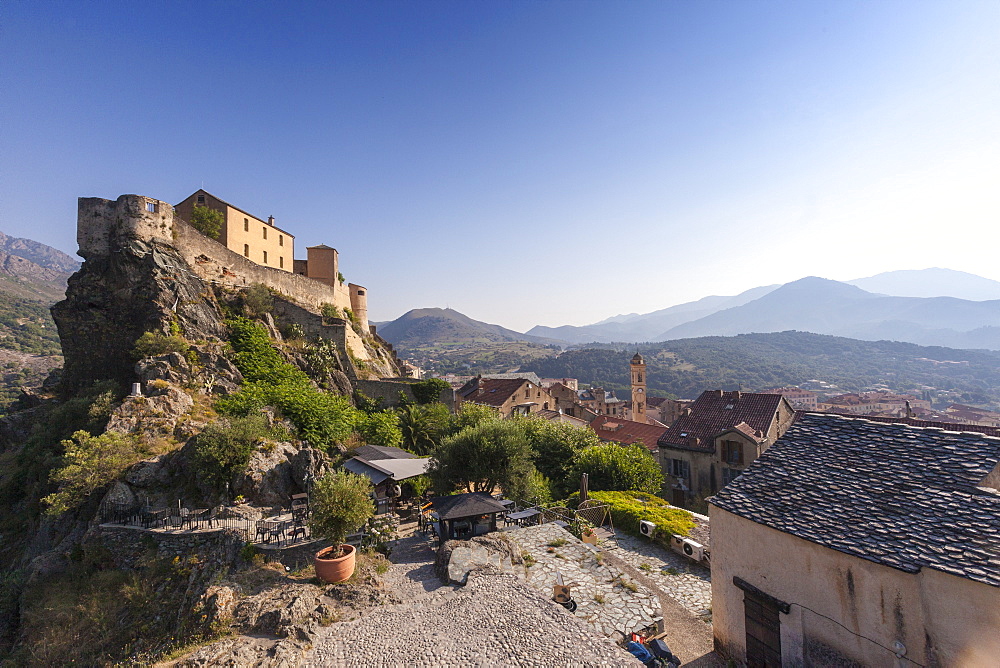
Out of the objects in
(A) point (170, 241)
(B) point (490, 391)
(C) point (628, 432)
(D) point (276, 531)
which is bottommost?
(C) point (628, 432)

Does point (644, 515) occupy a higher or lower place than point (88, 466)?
lower

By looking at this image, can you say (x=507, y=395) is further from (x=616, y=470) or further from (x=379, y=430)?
(x=616, y=470)

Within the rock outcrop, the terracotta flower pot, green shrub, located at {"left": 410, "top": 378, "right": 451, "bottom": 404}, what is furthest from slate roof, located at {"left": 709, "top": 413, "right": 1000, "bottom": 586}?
the rock outcrop

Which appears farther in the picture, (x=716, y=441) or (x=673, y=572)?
(x=716, y=441)

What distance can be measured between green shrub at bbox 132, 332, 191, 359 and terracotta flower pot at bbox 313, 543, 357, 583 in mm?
15541

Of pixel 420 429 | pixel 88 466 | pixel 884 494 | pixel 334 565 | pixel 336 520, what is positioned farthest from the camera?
pixel 420 429

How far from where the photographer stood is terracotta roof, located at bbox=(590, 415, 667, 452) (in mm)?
42175

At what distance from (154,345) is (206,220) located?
14.8m

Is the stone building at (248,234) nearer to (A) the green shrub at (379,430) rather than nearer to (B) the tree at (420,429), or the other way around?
(A) the green shrub at (379,430)

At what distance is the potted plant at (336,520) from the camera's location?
43.6 feet

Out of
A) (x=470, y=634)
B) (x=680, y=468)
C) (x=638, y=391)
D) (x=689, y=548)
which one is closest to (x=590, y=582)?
(x=470, y=634)

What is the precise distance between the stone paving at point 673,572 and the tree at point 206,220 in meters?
36.0

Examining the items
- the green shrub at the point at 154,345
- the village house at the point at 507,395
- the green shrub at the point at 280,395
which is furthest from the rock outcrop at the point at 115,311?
the village house at the point at 507,395

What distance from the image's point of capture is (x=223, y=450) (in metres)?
16.5
